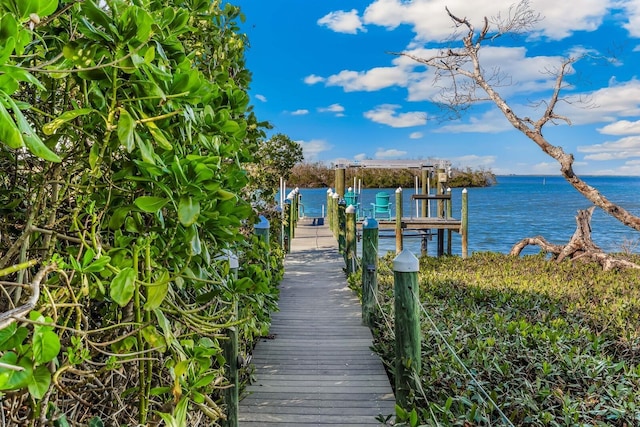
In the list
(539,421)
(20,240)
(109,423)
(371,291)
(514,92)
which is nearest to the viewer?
(20,240)

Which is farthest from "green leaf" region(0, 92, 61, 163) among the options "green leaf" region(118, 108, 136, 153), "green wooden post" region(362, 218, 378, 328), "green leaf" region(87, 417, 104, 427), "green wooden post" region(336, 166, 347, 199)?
"green wooden post" region(336, 166, 347, 199)

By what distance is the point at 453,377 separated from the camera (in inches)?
116

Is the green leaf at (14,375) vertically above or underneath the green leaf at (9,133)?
underneath

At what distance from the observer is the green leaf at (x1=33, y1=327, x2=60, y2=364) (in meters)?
0.59

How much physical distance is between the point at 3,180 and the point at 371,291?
3.83 m

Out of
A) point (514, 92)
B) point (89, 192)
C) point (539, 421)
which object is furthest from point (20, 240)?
point (514, 92)

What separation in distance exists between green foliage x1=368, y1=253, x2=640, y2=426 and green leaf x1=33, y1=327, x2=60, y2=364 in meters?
1.79

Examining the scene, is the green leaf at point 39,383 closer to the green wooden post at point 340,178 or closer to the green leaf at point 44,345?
the green leaf at point 44,345

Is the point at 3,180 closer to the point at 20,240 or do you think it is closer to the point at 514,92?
the point at 20,240

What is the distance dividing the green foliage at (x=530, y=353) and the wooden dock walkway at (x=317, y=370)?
305mm

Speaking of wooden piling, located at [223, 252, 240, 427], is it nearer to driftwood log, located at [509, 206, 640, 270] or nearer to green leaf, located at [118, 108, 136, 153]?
green leaf, located at [118, 108, 136, 153]

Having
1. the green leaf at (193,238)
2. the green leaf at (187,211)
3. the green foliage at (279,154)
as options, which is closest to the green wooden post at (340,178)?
the green foliage at (279,154)

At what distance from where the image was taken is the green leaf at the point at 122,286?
30.9 inches

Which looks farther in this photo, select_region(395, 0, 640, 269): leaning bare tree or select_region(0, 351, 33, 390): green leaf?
select_region(395, 0, 640, 269): leaning bare tree
